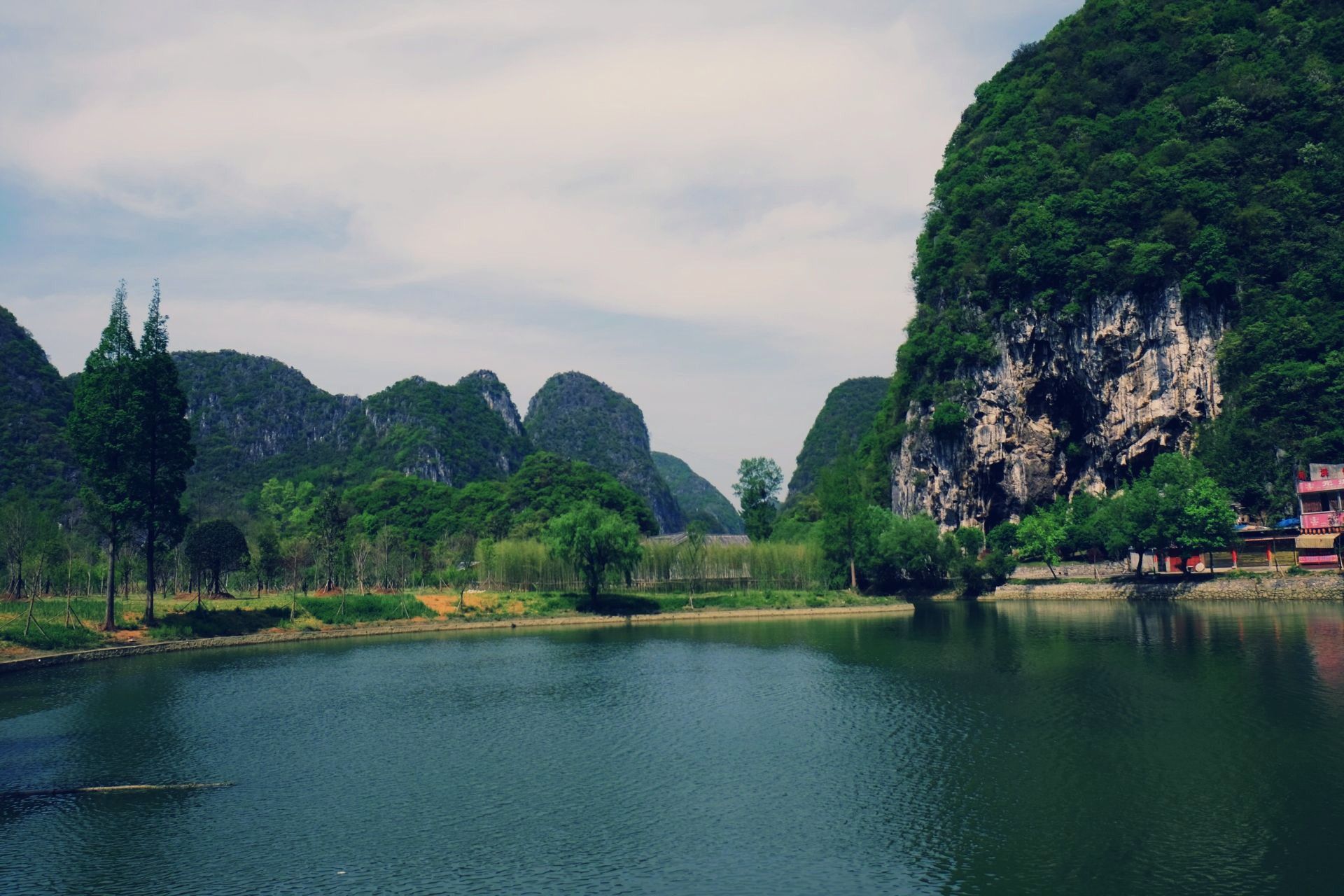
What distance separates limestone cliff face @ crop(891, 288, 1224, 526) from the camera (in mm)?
114250

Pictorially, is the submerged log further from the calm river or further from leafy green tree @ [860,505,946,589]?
leafy green tree @ [860,505,946,589]

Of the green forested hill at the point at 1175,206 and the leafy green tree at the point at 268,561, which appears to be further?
the green forested hill at the point at 1175,206

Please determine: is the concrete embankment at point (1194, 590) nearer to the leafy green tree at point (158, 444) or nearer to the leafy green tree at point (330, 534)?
the leafy green tree at point (330, 534)

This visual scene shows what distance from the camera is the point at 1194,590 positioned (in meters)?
85.6

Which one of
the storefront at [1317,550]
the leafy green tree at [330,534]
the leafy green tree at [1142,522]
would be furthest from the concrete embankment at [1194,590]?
the leafy green tree at [330,534]

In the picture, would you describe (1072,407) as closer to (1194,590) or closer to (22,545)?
(1194,590)

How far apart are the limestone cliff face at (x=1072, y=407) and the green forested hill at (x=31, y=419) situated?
135 metres

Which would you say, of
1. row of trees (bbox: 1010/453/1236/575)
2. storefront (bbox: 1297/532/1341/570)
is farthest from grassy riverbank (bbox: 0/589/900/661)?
storefront (bbox: 1297/532/1341/570)

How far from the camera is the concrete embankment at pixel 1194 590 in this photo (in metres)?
78.9

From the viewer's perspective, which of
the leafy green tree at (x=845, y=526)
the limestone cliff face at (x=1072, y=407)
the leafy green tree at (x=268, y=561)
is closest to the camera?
the leafy green tree at (x=268, y=561)

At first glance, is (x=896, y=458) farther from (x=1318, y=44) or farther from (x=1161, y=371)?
(x=1318, y=44)

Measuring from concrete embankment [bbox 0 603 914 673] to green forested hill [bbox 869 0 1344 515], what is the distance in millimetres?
53858

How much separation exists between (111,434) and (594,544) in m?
42.4

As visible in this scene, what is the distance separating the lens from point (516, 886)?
22.2 metres
